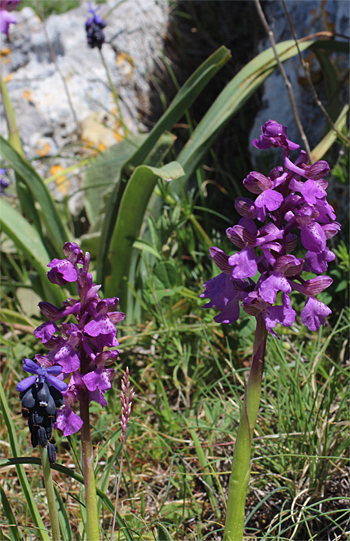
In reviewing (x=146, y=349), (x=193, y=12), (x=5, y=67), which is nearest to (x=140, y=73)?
(x=193, y=12)

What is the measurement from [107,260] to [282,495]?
103 cm

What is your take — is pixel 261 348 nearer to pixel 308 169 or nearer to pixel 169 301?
pixel 308 169

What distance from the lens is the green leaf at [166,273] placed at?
1.62m

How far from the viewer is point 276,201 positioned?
28.1 inches

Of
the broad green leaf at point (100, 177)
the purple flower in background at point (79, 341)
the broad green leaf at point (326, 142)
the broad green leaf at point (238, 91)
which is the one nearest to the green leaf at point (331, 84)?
the broad green leaf at point (326, 142)

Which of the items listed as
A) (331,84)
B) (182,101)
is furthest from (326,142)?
(182,101)

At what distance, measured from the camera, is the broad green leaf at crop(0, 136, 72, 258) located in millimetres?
1698

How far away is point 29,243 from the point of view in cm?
175

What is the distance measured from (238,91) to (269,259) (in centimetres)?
112

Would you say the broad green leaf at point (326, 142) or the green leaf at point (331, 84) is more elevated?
the green leaf at point (331, 84)

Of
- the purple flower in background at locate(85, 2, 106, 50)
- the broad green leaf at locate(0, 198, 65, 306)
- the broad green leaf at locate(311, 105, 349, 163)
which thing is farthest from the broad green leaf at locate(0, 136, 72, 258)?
the broad green leaf at locate(311, 105, 349, 163)

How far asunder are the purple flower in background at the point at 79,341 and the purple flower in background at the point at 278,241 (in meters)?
0.20

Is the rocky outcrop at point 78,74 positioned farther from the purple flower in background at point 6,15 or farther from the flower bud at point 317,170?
the flower bud at point 317,170

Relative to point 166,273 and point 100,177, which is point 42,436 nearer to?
point 166,273
